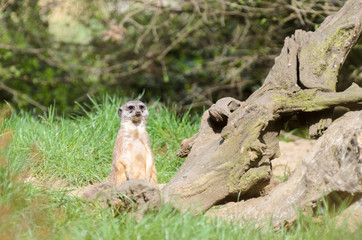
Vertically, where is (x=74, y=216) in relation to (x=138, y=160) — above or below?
above

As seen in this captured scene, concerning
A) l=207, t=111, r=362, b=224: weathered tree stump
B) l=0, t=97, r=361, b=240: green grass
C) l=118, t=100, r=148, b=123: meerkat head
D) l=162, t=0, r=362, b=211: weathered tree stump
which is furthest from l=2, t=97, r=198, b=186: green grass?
l=207, t=111, r=362, b=224: weathered tree stump

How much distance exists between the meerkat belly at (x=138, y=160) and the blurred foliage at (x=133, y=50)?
281 cm

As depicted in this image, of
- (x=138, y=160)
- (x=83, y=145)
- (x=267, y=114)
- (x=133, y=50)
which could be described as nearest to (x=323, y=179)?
(x=267, y=114)

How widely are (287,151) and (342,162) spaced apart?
2.71 m

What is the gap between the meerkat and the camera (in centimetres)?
409

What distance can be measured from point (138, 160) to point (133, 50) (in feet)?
13.9

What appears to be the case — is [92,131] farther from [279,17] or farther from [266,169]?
[279,17]

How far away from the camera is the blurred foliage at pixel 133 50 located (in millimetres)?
7066

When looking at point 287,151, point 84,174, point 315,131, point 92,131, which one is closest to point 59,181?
point 84,174

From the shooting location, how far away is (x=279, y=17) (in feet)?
21.3

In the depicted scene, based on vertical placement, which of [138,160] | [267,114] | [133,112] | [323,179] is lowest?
[138,160]

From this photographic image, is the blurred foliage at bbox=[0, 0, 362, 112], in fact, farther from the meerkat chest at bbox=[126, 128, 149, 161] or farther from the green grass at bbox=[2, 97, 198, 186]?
the meerkat chest at bbox=[126, 128, 149, 161]

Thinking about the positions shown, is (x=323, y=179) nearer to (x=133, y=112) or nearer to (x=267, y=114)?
(x=267, y=114)

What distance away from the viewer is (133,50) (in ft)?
26.6
